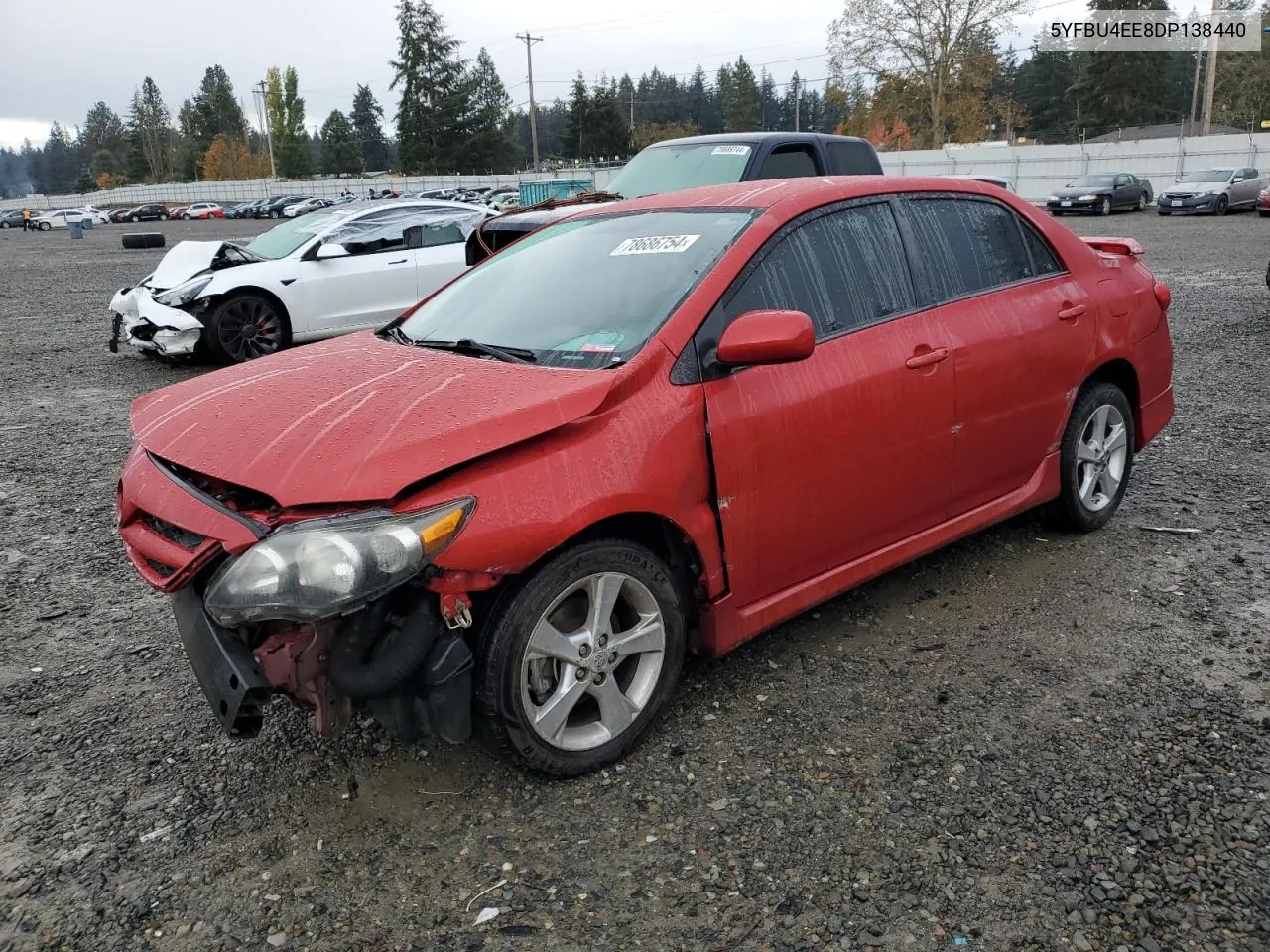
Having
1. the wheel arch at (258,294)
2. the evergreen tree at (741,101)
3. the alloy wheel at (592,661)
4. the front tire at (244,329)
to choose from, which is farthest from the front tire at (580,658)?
the evergreen tree at (741,101)

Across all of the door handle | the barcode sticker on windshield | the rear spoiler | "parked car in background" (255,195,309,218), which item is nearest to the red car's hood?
the barcode sticker on windshield

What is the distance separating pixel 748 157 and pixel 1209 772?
6.31m

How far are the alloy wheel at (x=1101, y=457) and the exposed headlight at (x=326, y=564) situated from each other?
3146 mm

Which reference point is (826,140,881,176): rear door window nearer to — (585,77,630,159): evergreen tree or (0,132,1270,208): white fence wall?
(0,132,1270,208): white fence wall

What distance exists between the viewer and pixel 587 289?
3434 mm

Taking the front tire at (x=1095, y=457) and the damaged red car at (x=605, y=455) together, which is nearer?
the damaged red car at (x=605, y=455)

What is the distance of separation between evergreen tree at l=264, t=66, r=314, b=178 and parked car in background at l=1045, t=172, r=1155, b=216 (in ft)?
285

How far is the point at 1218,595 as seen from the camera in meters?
3.97

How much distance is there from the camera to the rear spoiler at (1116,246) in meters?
4.84

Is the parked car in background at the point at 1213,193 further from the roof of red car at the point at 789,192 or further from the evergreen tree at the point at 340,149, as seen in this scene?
the evergreen tree at the point at 340,149

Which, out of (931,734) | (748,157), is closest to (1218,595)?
(931,734)

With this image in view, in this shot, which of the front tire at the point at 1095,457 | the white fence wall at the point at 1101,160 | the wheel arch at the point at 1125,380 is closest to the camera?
the front tire at the point at 1095,457

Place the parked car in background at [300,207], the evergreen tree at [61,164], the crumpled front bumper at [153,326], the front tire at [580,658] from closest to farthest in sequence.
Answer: the front tire at [580,658]
the crumpled front bumper at [153,326]
the parked car in background at [300,207]
the evergreen tree at [61,164]

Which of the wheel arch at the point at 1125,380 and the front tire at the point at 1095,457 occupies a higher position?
the wheel arch at the point at 1125,380
